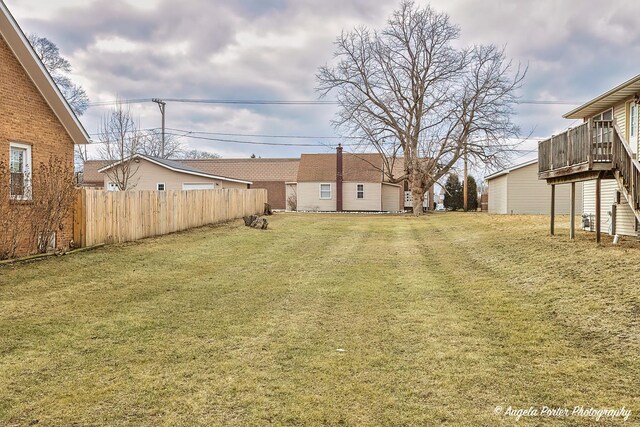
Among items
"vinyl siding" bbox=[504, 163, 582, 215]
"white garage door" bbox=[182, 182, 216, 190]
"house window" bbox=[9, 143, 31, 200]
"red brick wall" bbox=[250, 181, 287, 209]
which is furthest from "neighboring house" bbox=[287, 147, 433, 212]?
"house window" bbox=[9, 143, 31, 200]

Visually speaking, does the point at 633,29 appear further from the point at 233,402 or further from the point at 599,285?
the point at 233,402

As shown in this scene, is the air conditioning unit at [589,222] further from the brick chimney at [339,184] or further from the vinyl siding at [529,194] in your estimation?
the brick chimney at [339,184]

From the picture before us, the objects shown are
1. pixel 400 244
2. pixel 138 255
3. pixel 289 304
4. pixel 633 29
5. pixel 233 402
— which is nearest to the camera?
pixel 233 402

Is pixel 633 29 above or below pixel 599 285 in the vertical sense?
above

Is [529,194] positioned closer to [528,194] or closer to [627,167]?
[528,194]

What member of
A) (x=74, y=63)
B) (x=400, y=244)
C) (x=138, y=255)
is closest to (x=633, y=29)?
(x=400, y=244)

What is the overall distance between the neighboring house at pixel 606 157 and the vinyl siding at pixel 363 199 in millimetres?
23074

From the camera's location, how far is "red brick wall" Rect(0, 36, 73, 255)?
36.7 feet

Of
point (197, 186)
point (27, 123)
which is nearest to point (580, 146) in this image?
point (27, 123)

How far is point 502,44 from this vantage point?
3134 cm

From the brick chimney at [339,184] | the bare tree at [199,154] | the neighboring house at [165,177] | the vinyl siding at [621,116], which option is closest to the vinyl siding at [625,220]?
the vinyl siding at [621,116]

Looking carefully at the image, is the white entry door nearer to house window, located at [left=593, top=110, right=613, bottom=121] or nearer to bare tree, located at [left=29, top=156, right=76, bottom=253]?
house window, located at [left=593, top=110, right=613, bottom=121]

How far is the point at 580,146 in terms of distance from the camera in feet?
40.9

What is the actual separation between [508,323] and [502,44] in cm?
3003
